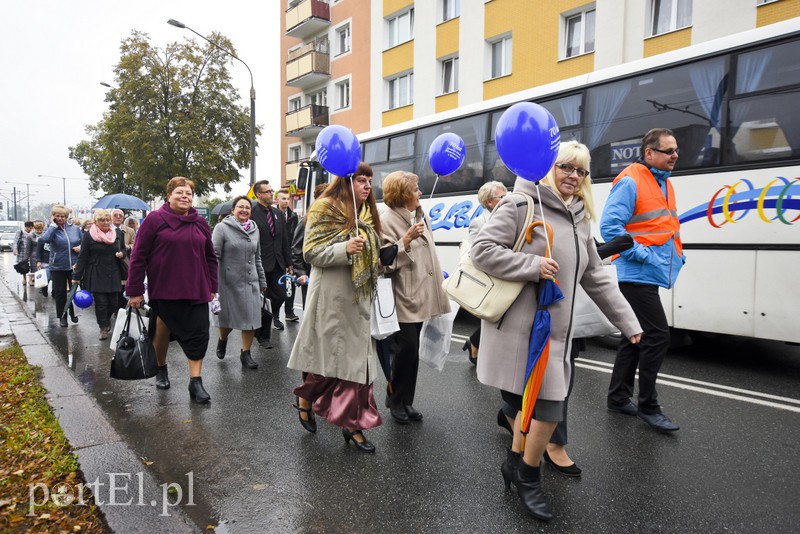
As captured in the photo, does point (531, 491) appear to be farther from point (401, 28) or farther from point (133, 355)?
point (401, 28)

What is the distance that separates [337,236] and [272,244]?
163 inches

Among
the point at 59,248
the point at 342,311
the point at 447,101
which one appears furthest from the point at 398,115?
the point at 342,311

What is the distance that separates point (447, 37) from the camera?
20.1 meters

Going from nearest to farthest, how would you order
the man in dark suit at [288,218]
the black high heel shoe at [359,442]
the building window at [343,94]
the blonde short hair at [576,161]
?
the blonde short hair at [576,161] < the black high heel shoe at [359,442] < the man in dark suit at [288,218] < the building window at [343,94]

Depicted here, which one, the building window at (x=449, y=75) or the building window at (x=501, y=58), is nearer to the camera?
the building window at (x=501, y=58)

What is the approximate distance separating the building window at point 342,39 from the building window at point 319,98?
2.12 metres

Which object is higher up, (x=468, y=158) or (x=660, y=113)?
(x=660, y=113)

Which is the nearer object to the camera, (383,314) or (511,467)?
(511,467)

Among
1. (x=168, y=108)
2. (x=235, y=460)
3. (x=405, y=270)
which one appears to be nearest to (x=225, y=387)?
(x=235, y=460)

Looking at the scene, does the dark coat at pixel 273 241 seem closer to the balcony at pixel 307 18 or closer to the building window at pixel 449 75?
the building window at pixel 449 75

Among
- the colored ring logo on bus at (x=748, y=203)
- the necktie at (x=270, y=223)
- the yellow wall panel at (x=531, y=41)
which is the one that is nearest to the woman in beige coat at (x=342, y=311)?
the necktie at (x=270, y=223)

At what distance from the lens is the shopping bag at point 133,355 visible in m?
4.52

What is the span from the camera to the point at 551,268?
2.54 metres

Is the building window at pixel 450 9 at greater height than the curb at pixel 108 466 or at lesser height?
greater
